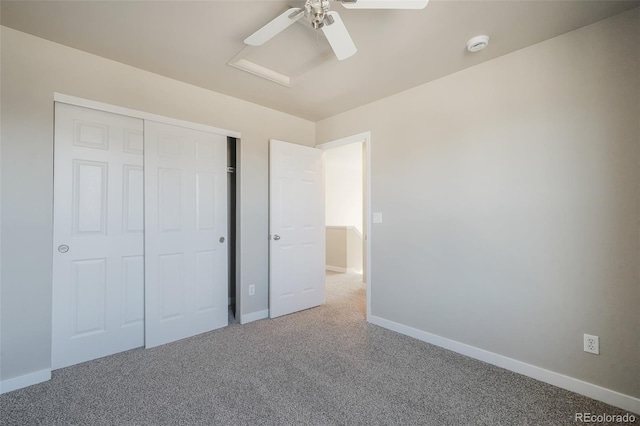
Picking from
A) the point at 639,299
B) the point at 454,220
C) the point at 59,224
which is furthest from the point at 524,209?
the point at 59,224

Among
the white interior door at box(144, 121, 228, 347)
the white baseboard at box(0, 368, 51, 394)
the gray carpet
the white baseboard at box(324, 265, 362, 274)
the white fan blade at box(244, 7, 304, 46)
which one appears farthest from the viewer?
the white baseboard at box(324, 265, 362, 274)

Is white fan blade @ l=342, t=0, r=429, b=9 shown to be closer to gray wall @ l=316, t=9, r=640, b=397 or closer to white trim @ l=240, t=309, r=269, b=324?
gray wall @ l=316, t=9, r=640, b=397

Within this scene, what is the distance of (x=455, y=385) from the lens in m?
1.97

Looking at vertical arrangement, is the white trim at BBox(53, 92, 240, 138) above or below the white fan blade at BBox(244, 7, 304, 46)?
below

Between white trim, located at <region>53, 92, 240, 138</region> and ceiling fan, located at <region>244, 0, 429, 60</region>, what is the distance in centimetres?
132

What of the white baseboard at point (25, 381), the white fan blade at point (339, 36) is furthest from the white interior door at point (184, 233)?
the white fan blade at point (339, 36)

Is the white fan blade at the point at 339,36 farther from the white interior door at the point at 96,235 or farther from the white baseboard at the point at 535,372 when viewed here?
the white baseboard at the point at 535,372

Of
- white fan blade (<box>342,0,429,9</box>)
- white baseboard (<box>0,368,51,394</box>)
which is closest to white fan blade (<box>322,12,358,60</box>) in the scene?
white fan blade (<box>342,0,429,9</box>)

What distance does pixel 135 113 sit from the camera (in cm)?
245

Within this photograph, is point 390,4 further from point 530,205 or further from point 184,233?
point 184,233

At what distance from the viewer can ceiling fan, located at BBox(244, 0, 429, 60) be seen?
1.37 metres

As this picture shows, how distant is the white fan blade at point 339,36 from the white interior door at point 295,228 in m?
1.69

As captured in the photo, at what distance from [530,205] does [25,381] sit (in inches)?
150

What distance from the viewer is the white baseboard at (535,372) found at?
68.5 inches
